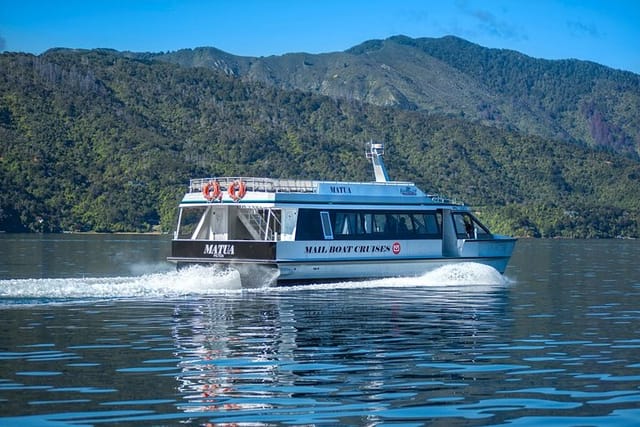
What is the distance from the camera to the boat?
35281 millimetres

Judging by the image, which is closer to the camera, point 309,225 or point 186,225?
point 309,225

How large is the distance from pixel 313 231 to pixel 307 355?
1712 centimetres

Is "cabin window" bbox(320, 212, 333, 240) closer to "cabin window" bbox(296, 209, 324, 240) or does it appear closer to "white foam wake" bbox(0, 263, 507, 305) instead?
"cabin window" bbox(296, 209, 324, 240)

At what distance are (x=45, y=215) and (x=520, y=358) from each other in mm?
130871

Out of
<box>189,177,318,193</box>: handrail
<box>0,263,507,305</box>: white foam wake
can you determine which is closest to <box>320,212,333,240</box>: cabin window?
<box>189,177,318,193</box>: handrail

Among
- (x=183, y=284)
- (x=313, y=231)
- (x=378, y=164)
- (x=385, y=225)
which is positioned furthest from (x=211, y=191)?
(x=378, y=164)

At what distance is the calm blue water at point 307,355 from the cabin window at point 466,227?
5.94 m

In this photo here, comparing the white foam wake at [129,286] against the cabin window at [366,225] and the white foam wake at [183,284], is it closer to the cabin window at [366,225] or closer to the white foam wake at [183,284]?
the white foam wake at [183,284]

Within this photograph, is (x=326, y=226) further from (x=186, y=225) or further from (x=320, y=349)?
(x=320, y=349)

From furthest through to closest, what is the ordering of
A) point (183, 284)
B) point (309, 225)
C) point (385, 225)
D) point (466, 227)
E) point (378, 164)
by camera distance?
point (378, 164) < point (466, 227) < point (385, 225) < point (309, 225) < point (183, 284)

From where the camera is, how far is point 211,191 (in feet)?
121

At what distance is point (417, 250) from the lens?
3941 centimetres

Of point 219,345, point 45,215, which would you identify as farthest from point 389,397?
point 45,215

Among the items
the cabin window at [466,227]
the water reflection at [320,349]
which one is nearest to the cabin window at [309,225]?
the water reflection at [320,349]
